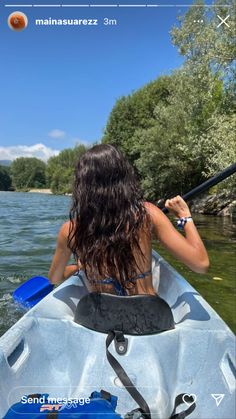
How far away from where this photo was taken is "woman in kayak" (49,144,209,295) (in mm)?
2006

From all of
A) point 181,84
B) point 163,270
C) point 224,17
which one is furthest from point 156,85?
point 163,270

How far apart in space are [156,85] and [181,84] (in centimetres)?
1414

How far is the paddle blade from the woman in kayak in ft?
5.96

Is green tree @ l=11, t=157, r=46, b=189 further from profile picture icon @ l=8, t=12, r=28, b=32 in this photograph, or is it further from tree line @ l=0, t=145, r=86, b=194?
profile picture icon @ l=8, t=12, r=28, b=32

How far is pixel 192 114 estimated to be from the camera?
14719 millimetres

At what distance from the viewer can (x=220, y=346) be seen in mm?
1886

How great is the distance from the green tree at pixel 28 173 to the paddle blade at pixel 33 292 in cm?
8206

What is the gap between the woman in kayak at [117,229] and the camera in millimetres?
2006

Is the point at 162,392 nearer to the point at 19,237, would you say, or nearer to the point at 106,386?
the point at 106,386

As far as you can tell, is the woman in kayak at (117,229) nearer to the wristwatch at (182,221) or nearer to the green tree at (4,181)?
the wristwatch at (182,221)

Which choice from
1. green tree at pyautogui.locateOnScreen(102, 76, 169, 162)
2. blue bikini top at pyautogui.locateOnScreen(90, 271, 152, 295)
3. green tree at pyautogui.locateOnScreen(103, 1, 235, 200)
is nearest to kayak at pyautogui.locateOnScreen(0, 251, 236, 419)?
blue bikini top at pyautogui.locateOnScreen(90, 271, 152, 295)

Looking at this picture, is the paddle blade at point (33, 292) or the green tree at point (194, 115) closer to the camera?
the paddle blade at point (33, 292)

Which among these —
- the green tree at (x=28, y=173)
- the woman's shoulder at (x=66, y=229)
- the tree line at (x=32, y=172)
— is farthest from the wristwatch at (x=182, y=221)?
the green tree at (x=28, y=173)

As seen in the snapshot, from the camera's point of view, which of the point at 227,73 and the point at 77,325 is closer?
the point at 77,325
